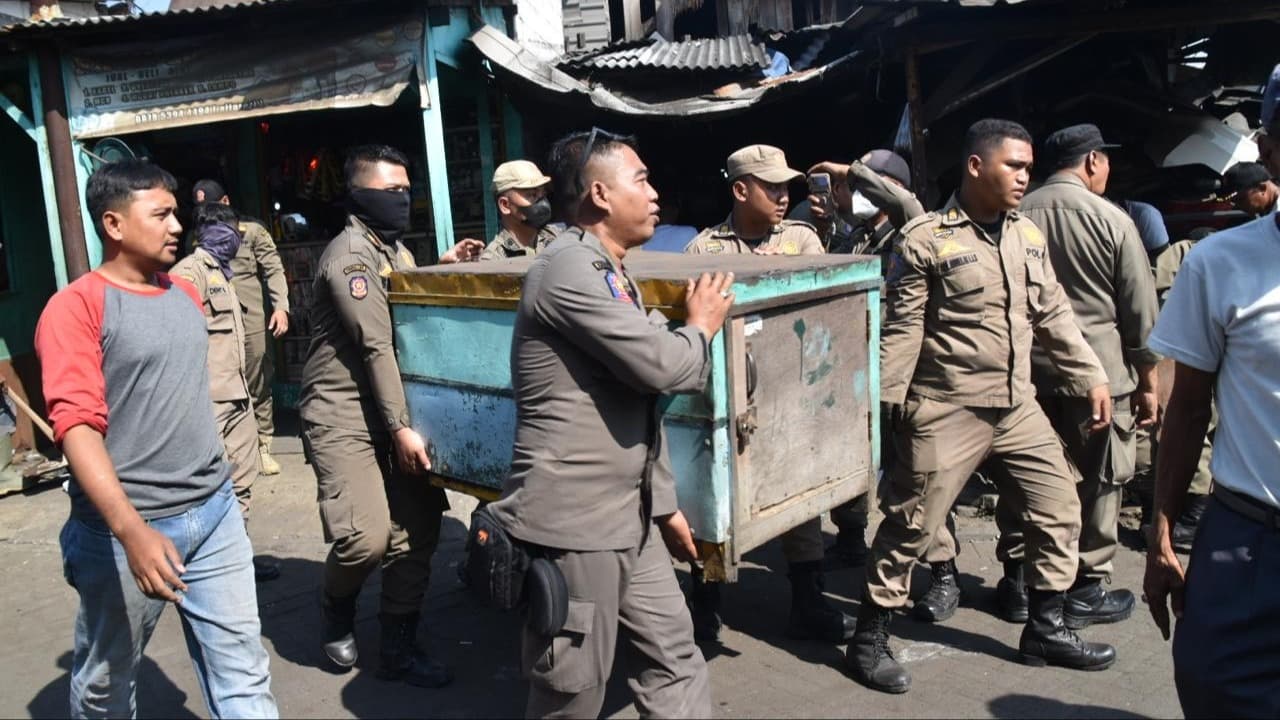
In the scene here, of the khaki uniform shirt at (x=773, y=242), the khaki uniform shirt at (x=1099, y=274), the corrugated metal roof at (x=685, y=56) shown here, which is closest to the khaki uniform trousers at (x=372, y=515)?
the khaki uniform shirt at (x=773, y=242)

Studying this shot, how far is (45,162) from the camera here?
23.9 ft

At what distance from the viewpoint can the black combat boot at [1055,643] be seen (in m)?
3.67

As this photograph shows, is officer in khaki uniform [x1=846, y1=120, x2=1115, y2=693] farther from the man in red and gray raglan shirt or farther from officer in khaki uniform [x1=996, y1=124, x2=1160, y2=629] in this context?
the man in red and gray raglan shirt

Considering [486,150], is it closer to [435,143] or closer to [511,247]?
[435,143]

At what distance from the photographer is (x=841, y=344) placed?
3342mm

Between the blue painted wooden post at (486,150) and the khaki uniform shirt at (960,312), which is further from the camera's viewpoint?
the blue painted wooden post at (486,150)

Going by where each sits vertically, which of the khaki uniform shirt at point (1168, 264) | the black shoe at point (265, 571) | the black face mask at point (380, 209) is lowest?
the black shoe at point (265, 571)

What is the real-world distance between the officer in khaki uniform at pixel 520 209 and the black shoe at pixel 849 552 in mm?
2150

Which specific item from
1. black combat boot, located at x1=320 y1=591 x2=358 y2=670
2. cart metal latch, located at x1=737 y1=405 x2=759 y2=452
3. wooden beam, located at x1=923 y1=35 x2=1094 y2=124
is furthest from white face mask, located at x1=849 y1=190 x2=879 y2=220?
black combat boot, located at x1=320 y1=591 x2=358 y2=670

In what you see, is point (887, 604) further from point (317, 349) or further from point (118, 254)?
point (118, 254)

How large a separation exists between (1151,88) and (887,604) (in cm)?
494

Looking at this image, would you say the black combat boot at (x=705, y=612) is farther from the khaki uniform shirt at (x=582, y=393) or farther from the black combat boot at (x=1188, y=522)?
the black combat boot at (x=1188, y=522)

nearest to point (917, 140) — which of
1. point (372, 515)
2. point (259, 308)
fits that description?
point (372, 515)

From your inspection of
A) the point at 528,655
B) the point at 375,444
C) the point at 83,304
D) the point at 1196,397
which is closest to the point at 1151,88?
the point at 1196,397
